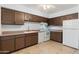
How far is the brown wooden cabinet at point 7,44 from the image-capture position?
8.27 ft

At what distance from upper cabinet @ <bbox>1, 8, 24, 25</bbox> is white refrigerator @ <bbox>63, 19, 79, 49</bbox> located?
1805mm

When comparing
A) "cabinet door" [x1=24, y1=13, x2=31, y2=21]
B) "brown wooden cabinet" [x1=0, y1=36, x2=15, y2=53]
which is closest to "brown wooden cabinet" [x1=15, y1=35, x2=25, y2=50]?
"brown wooden cabinet" [x1=0, y1=36, x2=15, y2=53]

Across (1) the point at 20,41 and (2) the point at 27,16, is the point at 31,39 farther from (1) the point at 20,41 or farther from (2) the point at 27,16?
(2) the point at 27,16

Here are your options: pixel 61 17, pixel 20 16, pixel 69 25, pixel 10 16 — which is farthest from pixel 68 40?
pixel 10 16

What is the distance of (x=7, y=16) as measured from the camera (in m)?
2.93

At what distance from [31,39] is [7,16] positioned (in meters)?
1.40

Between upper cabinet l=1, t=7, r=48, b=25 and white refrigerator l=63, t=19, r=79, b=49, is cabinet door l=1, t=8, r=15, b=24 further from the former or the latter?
white refrigerator l=63, t=19, r=79, b=49

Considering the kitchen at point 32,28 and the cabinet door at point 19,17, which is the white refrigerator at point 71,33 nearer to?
the kitchen at point 32,28

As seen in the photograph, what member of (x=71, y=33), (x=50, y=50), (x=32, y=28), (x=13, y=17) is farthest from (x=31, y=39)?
(x=71, y=33)

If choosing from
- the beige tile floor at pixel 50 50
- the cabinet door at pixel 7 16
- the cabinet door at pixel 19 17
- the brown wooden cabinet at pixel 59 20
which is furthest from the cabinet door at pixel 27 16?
the beige tile floor at pixel 50 50

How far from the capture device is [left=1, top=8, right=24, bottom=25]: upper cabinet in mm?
2811
